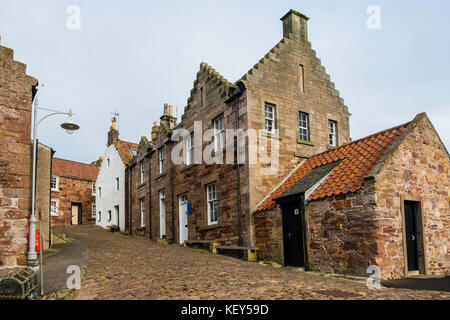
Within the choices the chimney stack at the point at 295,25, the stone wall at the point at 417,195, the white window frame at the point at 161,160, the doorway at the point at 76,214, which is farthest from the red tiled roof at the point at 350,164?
the doorway at the point at 76,214

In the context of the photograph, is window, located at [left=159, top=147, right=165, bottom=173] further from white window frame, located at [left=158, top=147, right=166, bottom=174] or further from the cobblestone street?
the cobblestone street

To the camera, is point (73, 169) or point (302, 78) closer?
point (302, 78)

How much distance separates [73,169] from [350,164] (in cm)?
3383

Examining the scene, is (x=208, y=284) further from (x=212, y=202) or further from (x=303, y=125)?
(x=303, y=125)

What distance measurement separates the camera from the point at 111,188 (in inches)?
1293

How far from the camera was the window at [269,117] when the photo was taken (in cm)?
1667

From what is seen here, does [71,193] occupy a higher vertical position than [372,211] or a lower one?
higher

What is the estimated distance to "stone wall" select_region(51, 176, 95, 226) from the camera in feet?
121

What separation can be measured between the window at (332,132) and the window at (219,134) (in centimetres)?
542

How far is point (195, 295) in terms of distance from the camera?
7824 mm

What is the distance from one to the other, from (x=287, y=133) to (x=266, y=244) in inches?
202

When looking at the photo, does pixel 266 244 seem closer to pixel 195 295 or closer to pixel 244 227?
pixel 244 227

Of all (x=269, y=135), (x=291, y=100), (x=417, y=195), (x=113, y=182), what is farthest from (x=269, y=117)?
(x=113, y=182)

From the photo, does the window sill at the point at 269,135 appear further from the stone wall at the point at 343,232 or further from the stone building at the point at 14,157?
the stone building at the point at 14,157
